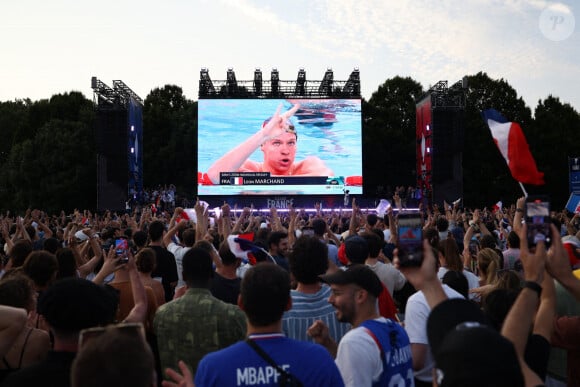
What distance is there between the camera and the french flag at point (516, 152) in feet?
10.7

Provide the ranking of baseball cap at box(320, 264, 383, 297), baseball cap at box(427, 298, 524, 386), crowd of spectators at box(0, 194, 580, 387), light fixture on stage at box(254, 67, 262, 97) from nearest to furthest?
baseball cap at box(427, 298, 524, 386)
crowd of spectators at box(0, 194, 580, 387)
baseball cap at box(320, 264, 383, 297)
light fixture on stage at box(254, 67, 262, 97)

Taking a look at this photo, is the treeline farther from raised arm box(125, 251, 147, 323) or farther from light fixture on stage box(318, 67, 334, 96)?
raised arm box(125, 251, 147, 323)

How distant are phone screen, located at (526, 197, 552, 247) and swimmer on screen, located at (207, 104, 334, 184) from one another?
82.7 feet

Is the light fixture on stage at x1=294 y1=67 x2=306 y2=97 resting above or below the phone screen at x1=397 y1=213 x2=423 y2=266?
above

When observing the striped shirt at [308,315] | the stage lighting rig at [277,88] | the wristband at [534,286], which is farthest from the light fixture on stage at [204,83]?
the wristband at [534,286]

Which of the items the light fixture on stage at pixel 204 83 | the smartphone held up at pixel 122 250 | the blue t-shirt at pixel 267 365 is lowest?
the blue t-shirt at pixel 267 365

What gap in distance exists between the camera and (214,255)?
4.92 m

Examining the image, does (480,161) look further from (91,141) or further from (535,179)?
(535,179)

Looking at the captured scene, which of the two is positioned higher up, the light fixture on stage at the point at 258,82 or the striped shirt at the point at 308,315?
the light fixture on stage at the point at 258,82

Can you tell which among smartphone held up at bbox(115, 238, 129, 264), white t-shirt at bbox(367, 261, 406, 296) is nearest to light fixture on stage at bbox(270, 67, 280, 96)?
white t-shirt at bbox(367, 261, 406, 296)

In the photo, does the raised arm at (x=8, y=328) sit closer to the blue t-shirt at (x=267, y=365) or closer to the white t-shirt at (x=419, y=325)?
the blue t-shirt at (x=267, y=365)

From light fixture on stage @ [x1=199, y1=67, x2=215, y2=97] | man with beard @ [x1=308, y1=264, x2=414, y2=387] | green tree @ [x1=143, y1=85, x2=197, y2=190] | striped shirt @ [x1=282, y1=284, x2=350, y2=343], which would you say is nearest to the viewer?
man with beard @ [x1=308, y1=264, x2=414, y2=387]

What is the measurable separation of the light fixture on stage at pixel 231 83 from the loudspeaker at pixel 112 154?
6324 mm

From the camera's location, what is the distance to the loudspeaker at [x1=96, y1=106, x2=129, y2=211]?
25859 mm
